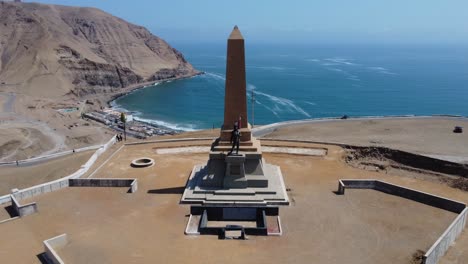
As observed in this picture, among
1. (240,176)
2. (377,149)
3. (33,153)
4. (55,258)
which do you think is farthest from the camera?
(33,153)

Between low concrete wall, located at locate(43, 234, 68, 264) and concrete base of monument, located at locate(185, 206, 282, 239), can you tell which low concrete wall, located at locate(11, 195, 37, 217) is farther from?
concrete base of monument, located at locate(185, 206, 282, 239)

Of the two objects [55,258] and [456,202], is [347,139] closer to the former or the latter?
[456,202]

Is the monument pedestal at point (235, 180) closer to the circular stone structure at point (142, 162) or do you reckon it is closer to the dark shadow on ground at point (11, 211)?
the circular stone structure at point (142, 162)

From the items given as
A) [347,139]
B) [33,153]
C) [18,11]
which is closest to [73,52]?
[18,11]

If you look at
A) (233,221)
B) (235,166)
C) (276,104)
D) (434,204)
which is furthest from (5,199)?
(276,104)

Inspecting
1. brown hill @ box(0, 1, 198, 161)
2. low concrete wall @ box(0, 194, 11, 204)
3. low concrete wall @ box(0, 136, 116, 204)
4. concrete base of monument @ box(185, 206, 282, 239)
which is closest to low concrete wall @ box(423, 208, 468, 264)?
concrete base of monument @ box(185, 206, 282, 239)

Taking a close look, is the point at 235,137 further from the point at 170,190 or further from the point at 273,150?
the point at 273,150
